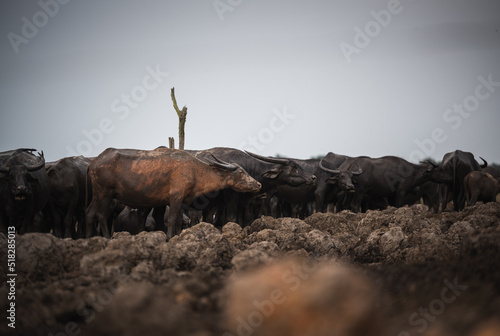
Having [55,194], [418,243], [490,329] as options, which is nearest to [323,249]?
[418,243]

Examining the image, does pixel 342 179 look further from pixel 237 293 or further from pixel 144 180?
pixel 237 293

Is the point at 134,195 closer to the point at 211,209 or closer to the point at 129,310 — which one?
the point at 211,209

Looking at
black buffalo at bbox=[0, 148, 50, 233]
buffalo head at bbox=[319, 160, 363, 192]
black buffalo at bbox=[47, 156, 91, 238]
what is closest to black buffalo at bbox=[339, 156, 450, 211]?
buffalo head at bbox=[319, 160, 363, 192]

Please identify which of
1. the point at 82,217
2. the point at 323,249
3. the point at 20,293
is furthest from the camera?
the point at 82,217

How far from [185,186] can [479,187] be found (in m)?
10.5

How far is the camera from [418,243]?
705cm

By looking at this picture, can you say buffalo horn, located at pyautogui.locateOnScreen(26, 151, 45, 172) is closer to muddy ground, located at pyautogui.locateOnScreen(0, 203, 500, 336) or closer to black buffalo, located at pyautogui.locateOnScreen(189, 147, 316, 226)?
black buffalo, located at pyautogui.locateOnScreen(189, 147, 316, 226)

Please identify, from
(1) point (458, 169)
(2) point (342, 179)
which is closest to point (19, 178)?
(2) point (342, 179)

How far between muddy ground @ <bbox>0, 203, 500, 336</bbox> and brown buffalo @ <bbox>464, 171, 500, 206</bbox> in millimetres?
10704

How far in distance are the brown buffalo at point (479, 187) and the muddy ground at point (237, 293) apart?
35.1ft

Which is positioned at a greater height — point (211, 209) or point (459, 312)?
point (459, 312)

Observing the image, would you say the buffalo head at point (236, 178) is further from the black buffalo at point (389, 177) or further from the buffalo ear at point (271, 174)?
the black buffalo at point (389, 177)

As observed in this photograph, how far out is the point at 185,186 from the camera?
9.74 m

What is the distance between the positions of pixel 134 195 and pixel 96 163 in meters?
0.99
